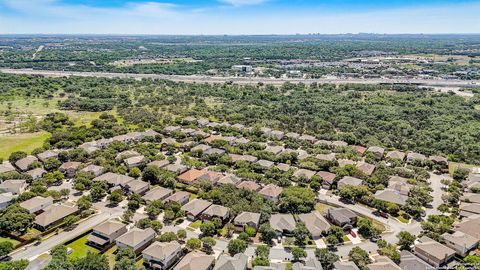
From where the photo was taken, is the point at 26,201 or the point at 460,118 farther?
the point at 460,118

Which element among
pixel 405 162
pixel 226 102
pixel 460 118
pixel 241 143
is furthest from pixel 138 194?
pixel 460 118

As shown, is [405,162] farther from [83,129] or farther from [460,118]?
[83,129]

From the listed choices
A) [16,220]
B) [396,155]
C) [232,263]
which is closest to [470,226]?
[396,155]

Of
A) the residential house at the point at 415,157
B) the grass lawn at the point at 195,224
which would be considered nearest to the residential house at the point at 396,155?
the residential house at the point at 415,157

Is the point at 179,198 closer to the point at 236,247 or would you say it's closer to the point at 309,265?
the point at 236,247

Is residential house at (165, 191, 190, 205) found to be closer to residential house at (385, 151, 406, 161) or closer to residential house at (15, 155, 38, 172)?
residential house at (15, 155, 38, 172)

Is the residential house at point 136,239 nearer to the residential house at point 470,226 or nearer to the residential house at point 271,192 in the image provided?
the residential house at point 271,192

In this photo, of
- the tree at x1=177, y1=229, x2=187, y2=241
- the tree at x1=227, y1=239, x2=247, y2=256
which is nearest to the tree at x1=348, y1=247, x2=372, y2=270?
the tree at x1=227, y1=239, x2=247, y2=256
